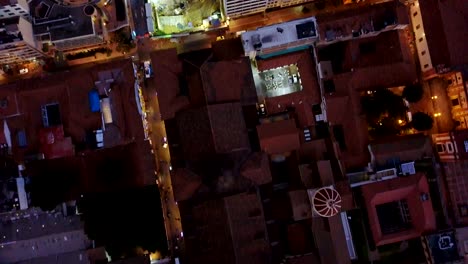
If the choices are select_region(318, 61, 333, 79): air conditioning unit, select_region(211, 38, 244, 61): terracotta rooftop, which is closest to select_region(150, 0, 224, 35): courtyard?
select_region(211, 38, 244, 61): terracotta rooftop

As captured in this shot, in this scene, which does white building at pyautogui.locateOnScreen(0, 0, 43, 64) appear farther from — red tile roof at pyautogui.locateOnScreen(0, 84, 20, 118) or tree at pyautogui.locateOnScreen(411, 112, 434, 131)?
tree at pyautogui.locateOnScreen(411, 112, 434, 131)

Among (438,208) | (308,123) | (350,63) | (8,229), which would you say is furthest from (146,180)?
(438,208)

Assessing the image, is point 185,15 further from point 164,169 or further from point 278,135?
point 278,135

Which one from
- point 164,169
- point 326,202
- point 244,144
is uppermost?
point 244,144

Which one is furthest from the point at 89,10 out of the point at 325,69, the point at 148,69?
the point at 325,69

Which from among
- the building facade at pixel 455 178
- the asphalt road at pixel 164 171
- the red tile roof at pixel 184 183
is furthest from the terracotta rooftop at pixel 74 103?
the building facade at pixel 455 178
